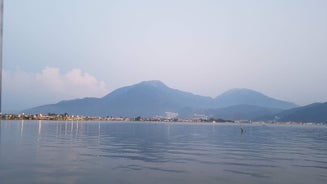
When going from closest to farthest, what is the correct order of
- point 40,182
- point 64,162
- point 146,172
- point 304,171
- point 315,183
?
point 40,182 < point 315,183 < point 146,172 < point 304,171 < point 64,162

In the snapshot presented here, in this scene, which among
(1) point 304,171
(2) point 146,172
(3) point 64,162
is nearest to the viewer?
(2) point 146,172

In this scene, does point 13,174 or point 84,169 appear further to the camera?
point 84,169

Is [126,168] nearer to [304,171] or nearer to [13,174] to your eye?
[13,174]

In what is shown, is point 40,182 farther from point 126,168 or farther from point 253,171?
point 253,171

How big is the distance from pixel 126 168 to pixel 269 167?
47.3ft

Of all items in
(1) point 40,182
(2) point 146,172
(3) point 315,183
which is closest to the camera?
(1) point 40,182

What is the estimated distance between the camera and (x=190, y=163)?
130 feet

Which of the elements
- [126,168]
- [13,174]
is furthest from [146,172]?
[13,174]

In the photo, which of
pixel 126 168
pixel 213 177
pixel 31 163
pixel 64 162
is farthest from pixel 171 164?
pixel 31 163

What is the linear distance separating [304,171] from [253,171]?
5.16 m

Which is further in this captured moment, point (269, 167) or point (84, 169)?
point (269, 167)

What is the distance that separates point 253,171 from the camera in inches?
1373

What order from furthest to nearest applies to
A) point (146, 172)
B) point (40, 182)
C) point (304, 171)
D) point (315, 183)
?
1. point (304, 171)
2. point (146, 172)
3. point (315, 183)
4. point (40, 182)

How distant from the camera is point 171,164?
38688mm
